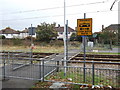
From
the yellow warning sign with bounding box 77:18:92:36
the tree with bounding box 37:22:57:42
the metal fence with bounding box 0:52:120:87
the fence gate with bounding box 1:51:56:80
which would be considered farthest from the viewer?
the tree with bounding box 37:22:57:42

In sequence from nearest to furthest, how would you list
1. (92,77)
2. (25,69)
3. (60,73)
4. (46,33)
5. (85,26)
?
(92,77), (85,26), (60,73), (25,69), (46,33)

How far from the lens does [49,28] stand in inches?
1435

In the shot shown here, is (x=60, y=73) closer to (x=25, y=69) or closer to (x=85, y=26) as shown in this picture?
(x=25, y=69)

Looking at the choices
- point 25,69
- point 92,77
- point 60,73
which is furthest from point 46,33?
point 92,77

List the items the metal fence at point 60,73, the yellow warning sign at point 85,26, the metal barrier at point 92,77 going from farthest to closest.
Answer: the yellow warning sign at point 85,26 < the metal fence at point 60,73 < the metal barrier at point 92,77

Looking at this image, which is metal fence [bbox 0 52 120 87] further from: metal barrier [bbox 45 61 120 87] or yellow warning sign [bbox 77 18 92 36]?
yellow warning sign [bbox 77 18 92 36]

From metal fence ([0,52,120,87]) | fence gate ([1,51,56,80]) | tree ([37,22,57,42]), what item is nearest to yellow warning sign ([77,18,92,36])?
metal fence ([0,52,120,87])

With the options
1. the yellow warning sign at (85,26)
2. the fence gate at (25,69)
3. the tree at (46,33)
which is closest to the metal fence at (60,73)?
the fence gate at (25,69)

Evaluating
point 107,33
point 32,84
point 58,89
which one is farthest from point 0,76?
point 107,33

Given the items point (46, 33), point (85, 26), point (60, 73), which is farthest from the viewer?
point (46, 33)

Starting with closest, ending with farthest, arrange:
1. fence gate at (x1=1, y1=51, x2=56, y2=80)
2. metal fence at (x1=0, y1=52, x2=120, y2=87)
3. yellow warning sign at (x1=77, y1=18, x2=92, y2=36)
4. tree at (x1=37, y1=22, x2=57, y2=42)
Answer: metal fence at (x1=0, y1=52, x2=120, y2=87)
yellow warning sign at (x1=77, y1=18, x2=92, y2=36)
fence gate at (x1=1, y1=51, x2=56, y2=80)
tree at (x1=37, y1=22, x2=57, y2=42)

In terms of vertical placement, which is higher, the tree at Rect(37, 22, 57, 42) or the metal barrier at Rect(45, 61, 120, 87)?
the tree at Rect(37, 22, 57, 42)

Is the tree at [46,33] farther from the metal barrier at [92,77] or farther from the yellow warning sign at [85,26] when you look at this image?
the yellow warning sign at [85,26]

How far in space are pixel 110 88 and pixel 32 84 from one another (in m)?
2.93
